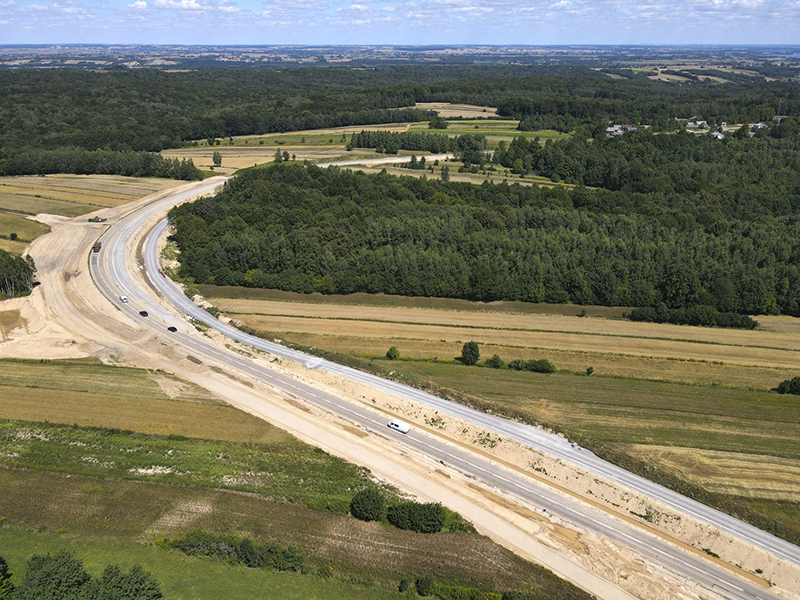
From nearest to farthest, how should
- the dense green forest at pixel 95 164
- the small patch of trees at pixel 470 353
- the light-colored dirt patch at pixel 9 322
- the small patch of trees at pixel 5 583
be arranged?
the small patch of trees at pixel 5 583 → the small patch of trees at pixel 470 353 → the light-colored dirt patch at pixel 9 322 → the dense green forest at pixel 95 164

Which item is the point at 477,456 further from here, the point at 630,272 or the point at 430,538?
the point at 630,272

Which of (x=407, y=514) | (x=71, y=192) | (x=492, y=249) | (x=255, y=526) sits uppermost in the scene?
(x=71, y=192)

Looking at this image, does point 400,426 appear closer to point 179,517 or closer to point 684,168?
point 179,517

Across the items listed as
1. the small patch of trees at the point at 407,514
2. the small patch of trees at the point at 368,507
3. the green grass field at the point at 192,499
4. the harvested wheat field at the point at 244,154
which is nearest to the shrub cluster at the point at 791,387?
the green grass field at the point at 192,499

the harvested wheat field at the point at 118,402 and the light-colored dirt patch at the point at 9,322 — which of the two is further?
the light-colored dirt patch at the point at 9,322

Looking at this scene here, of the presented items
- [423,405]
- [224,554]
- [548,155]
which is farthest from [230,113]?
[224,554]

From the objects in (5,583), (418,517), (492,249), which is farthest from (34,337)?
(492,249)

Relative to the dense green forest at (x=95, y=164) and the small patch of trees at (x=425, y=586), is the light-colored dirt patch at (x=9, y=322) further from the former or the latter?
the dense green forest at (x=95, y=164)
